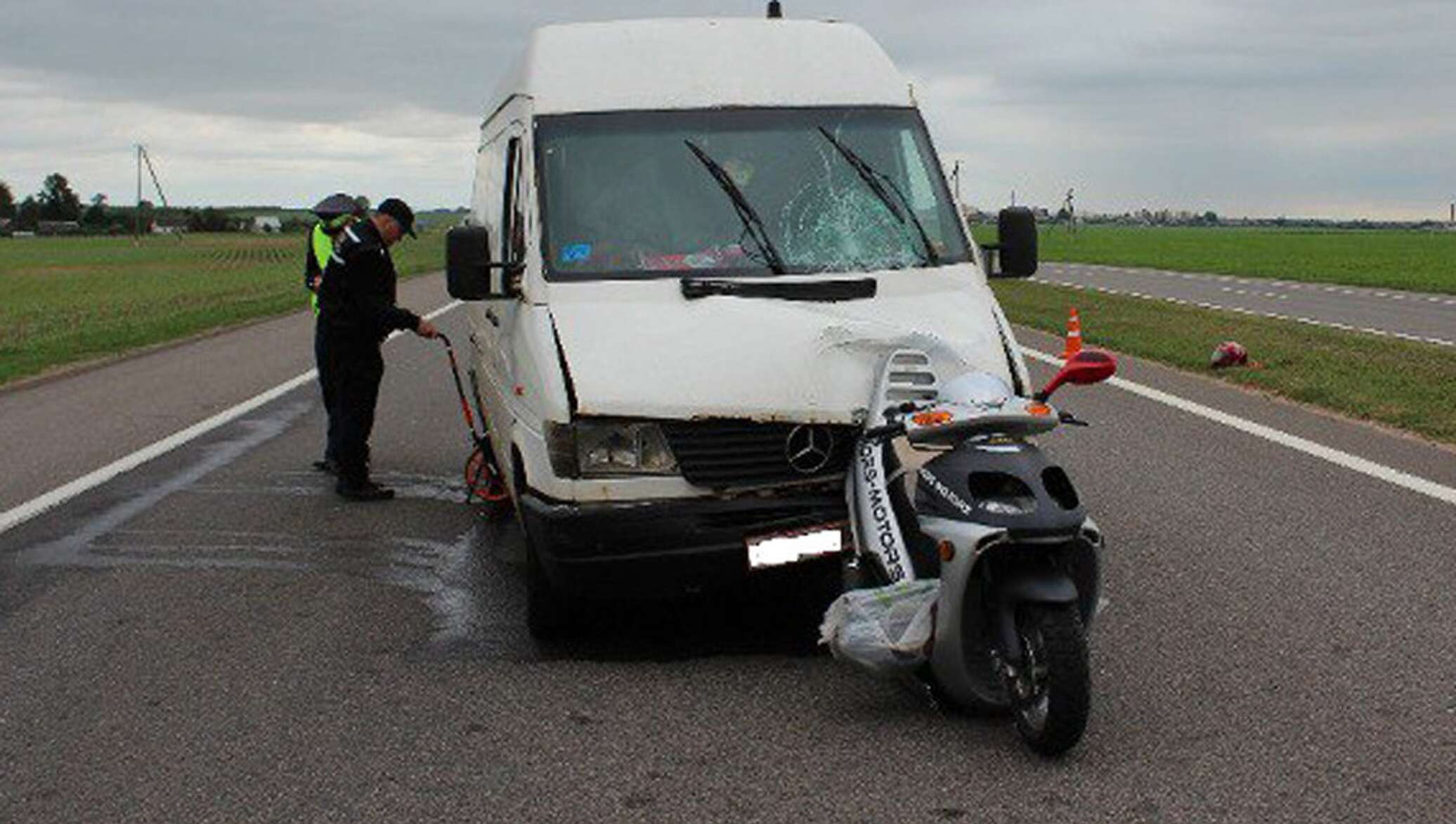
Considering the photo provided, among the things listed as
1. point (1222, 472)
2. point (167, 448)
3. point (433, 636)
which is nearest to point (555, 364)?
point (433, 636)

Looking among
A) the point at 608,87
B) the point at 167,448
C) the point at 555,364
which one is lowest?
the point at 167,448

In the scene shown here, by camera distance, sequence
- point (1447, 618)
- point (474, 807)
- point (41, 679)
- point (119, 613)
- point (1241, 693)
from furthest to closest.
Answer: point (119, 613), point (1447, 618), point (41, 679), point (1241, 693), point (474, 807)

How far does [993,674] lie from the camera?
216 inches

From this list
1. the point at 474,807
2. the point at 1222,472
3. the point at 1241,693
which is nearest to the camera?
the point at 474,807

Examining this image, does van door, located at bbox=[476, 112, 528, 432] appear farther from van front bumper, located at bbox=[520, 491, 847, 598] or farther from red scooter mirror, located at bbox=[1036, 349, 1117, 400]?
red scooter mirror, located at bbox=[1036, 349, 1117, 400]

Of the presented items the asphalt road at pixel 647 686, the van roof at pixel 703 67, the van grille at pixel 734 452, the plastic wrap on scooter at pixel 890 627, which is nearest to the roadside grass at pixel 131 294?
the asphalt road at pixel 647 686

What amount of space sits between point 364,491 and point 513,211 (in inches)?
117

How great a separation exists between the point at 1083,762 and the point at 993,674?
43 cm

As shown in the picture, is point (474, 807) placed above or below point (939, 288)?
below

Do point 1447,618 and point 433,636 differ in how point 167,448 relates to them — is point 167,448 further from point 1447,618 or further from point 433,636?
point 1447,618

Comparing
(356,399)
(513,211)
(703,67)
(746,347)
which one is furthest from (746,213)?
(356,399)

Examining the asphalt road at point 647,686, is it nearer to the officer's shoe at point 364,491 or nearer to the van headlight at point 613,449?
the officer's shoe at point 364,491

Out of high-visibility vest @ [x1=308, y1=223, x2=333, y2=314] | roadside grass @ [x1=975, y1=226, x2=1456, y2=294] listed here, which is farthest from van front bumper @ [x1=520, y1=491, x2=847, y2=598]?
roadside grass @ [x1=975, y1=226, x2=1456, y2=294]

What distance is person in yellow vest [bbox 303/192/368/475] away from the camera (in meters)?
11.2
